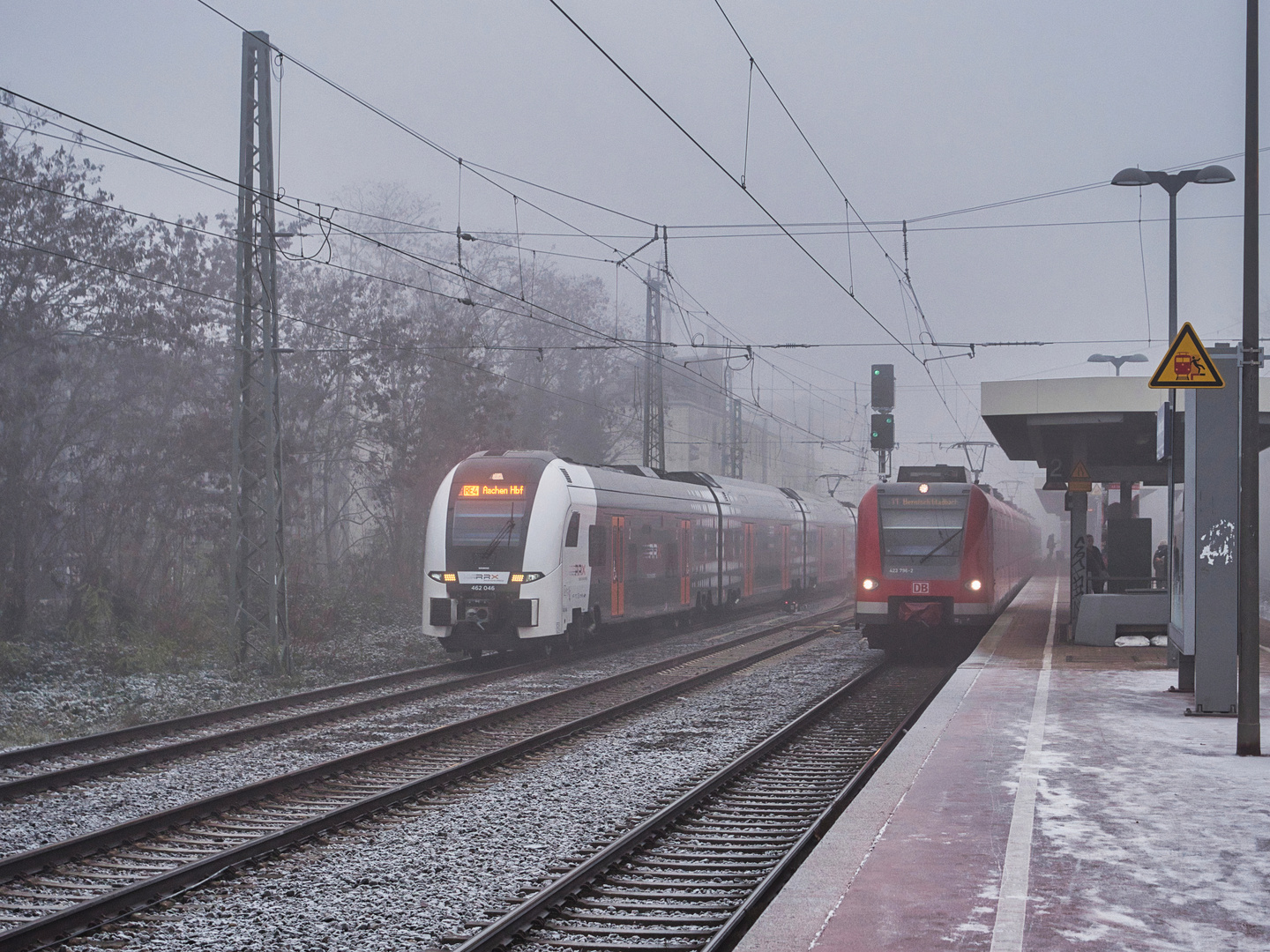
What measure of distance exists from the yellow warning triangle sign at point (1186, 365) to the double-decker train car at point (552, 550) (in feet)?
34.8

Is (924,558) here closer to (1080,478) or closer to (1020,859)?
(1080,478)

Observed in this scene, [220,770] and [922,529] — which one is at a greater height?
[922,529]

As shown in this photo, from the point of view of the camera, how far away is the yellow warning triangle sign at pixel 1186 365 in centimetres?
1026

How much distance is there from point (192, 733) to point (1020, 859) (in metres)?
9.20

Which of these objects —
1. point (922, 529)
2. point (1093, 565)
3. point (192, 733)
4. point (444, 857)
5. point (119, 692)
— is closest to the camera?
point (444, 857)

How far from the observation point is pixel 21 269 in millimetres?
21953

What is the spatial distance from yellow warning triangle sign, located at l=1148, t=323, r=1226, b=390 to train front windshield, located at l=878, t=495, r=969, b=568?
10.5 m

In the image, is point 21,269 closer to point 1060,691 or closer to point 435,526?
point 435,526

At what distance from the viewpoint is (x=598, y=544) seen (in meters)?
21.2

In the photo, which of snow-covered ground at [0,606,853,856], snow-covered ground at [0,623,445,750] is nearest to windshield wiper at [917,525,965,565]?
snow-covered ground at [0,606,853,856]

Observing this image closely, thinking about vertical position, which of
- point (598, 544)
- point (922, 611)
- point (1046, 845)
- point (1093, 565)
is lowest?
point (1046, 845)

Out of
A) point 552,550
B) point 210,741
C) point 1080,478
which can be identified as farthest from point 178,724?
point 1080,478

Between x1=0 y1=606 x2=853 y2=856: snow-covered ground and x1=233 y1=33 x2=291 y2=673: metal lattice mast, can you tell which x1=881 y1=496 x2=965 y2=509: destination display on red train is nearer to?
x1=0 y1=606 x2=853 y2=856: snow-covered ground

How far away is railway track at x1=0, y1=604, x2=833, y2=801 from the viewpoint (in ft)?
35.1
